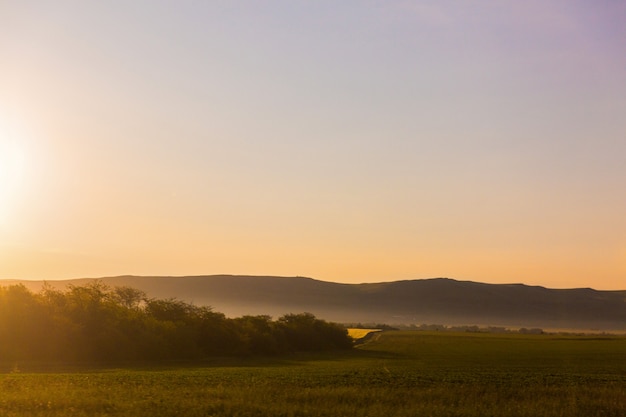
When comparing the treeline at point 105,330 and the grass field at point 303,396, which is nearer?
the grass field at point 303,396

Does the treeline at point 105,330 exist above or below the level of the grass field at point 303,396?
above

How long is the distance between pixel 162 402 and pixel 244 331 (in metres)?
49.9

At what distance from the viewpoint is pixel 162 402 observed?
23859 mm

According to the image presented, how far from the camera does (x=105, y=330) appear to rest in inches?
2206

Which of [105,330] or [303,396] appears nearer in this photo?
[303,396]

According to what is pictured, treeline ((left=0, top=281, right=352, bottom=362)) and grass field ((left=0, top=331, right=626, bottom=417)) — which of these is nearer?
grass field ((left=0, top=331, right=626, bottom=417))

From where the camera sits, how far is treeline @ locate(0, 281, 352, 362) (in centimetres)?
5216

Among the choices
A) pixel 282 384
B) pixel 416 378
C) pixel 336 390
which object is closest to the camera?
pixel 336 390

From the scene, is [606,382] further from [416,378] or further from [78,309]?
[78,309]

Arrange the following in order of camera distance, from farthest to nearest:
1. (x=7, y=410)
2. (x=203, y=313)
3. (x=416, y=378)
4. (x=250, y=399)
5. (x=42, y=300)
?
(x=203, y=313) < (x=42, y=300) < (x=416, y=378) < (x=250, y=399) < (x=7, y=410)

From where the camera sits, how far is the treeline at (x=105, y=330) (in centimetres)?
5216

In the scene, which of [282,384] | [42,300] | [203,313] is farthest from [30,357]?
[282,384]

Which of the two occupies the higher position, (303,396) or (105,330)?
(105,330)

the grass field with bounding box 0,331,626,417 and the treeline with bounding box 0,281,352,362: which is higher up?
the treeline with bounding box 0,281,352,362
